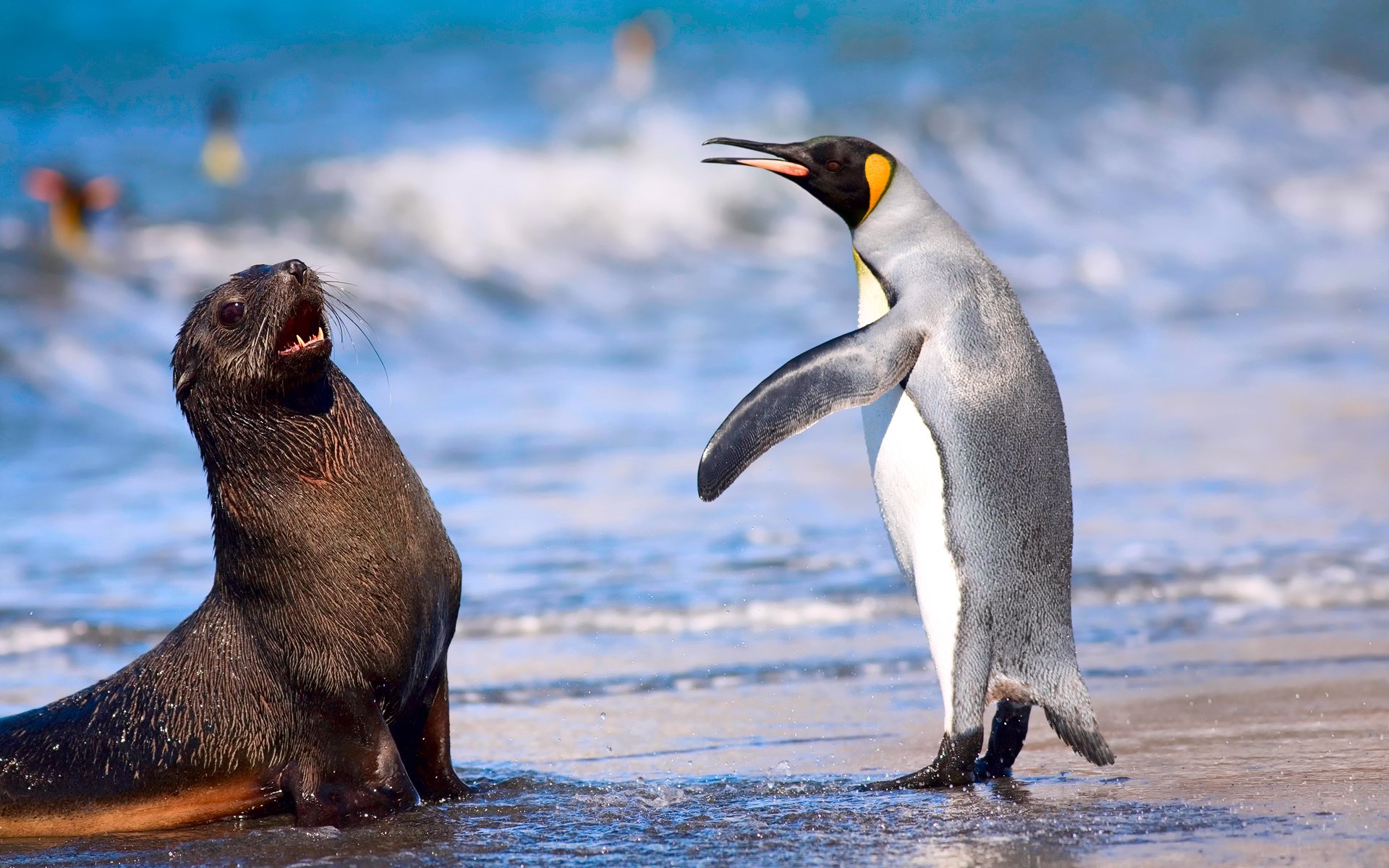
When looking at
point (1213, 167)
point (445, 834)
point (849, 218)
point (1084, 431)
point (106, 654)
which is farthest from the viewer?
point (1213, 167)

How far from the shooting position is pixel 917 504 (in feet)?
14.0

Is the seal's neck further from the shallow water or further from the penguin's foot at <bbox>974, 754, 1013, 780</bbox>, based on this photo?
the penguin's foot at <bbox>974, 754, 1013, 780</bbox>

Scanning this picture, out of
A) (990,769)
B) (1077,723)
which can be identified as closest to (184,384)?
(990,769)

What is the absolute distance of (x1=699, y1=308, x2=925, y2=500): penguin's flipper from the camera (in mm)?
4156

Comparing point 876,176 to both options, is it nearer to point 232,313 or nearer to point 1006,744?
point 1006,744

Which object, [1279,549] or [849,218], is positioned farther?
[1279,549]

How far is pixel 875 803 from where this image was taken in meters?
3.98

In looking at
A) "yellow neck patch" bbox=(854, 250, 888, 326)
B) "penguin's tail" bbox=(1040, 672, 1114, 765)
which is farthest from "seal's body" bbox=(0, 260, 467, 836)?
"penguin's tail" bbox=(1040, 672, 1114, 765)

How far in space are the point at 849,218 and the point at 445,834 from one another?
5.94 feet

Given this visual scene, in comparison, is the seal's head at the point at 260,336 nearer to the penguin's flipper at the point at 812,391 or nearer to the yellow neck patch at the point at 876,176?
the penguin's flipper at the point at 812,391

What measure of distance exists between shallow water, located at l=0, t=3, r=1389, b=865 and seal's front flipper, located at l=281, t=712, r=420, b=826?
7cm

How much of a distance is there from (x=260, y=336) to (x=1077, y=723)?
209cm

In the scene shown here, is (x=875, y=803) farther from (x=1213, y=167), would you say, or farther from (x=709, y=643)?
(x=1213, y=167)

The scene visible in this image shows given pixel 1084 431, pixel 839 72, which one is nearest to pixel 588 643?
pixel 1084 431
